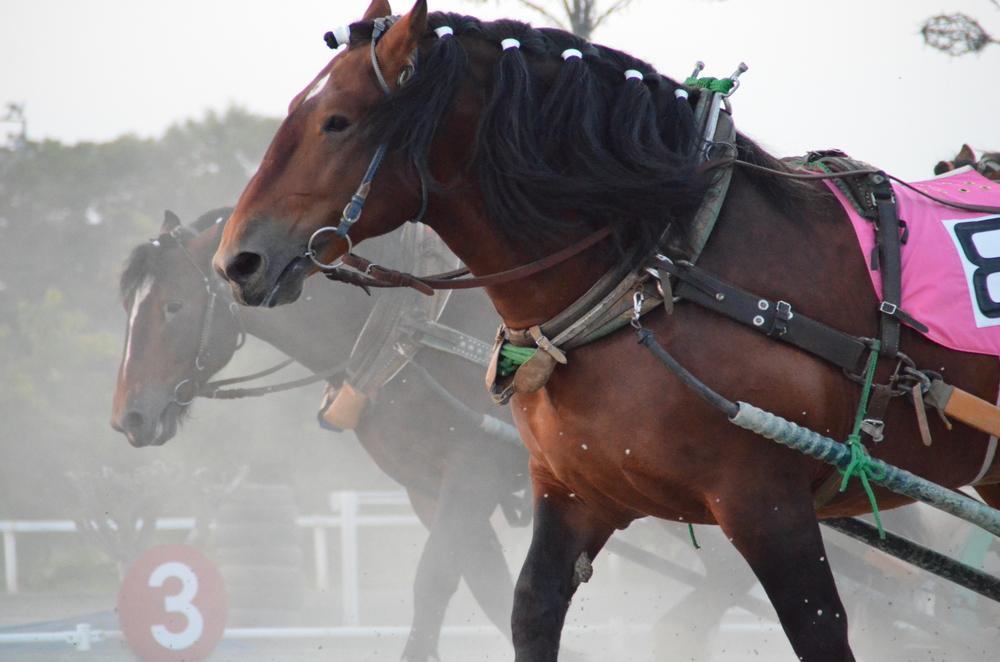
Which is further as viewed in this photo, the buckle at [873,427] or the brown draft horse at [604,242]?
the buckle at [873,427]

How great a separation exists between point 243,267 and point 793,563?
123cm

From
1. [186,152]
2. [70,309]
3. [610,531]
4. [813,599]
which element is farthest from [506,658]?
[186,152]

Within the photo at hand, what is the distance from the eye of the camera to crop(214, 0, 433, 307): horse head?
6.19 ft

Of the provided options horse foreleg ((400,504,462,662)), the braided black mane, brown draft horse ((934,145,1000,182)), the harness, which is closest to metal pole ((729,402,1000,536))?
the braided black mane

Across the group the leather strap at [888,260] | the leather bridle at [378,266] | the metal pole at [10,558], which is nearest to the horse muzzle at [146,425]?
the leather bridle at [378,266]

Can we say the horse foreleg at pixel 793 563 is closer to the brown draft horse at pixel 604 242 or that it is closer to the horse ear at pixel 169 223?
the brown draft horse at pixel 604 242

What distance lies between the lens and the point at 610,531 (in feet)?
7.57

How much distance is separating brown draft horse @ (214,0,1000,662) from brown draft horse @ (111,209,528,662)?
178 cm

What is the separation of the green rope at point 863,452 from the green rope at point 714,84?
653mm

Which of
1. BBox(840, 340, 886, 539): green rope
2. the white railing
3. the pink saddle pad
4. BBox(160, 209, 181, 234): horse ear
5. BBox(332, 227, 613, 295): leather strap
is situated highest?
the pink saddle pad

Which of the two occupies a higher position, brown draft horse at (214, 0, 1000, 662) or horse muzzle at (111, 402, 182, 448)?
brown draft horse at (214, 0, 1000, 662)

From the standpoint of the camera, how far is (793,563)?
6.32 ft

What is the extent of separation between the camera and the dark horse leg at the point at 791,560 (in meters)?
1.92

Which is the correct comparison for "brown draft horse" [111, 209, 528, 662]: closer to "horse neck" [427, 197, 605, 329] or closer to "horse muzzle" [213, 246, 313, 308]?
"horse neck" [427, 197, 605, 329]
